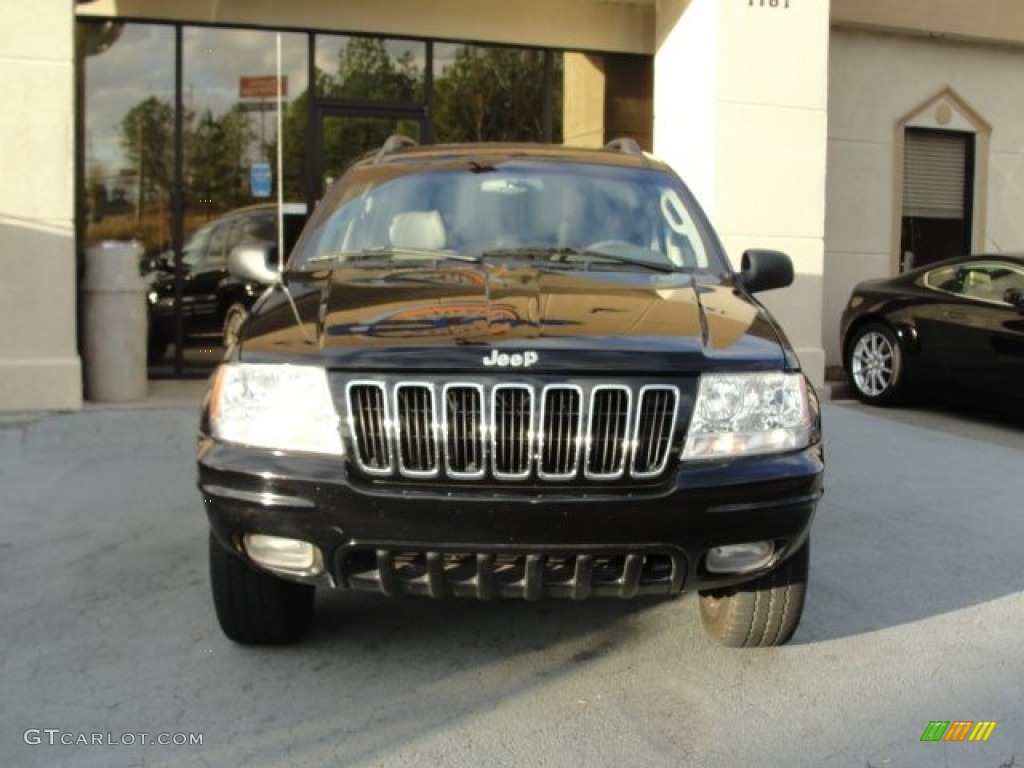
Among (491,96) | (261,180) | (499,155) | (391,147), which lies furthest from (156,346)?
(499,155)

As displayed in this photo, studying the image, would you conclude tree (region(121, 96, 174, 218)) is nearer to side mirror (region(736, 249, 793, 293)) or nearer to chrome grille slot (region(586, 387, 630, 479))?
side mirror (region(736, 249, 793, 293))

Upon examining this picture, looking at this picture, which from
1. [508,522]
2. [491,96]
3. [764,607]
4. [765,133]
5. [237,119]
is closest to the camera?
[508,522]

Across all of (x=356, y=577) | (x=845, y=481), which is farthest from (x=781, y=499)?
(x=845, y=481)

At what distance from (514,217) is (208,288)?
6440mm

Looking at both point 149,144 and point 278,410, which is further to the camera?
point 149,144

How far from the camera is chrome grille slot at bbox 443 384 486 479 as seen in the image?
3209mm

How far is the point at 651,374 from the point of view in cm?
326

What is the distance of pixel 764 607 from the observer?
3.83 metres

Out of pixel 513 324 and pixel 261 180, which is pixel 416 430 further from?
pixel 261 180

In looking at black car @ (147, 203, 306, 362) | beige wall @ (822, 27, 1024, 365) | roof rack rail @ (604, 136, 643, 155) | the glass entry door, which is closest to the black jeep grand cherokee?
roof rack rail @ (604, 136, 643, 155)

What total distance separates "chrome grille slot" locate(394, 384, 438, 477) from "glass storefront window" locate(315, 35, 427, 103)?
8.09 meters

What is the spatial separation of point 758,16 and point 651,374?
7658 millimetres

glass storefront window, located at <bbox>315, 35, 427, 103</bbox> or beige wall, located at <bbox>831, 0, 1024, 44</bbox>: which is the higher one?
beige wall, located at <bbox>831, 0, 1024, 44</bbox>

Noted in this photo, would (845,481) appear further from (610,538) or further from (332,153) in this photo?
(332,153)
